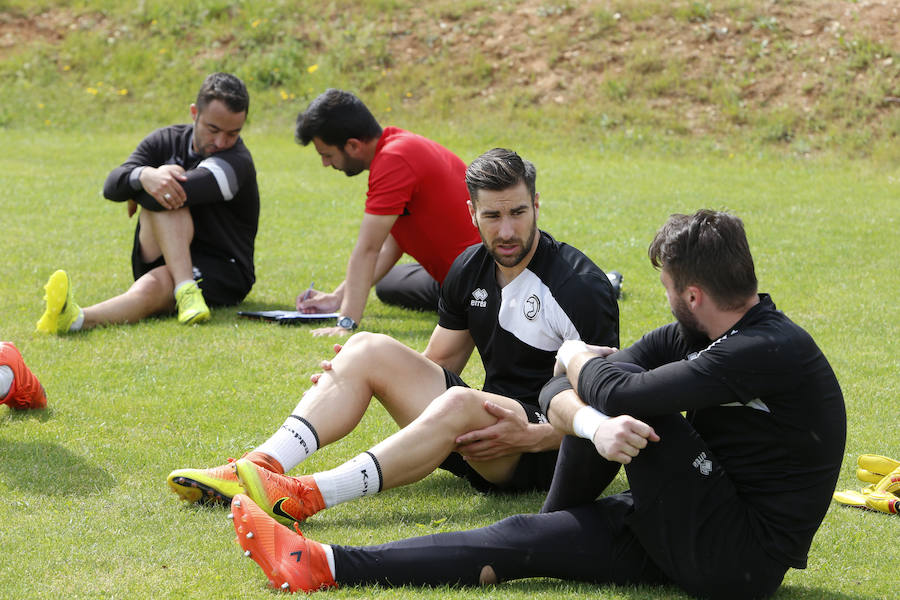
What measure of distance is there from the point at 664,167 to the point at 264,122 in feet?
25.4

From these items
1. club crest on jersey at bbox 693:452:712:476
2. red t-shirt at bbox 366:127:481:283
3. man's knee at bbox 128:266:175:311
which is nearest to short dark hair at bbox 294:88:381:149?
red t-shirt at bbox 366:127:481:283

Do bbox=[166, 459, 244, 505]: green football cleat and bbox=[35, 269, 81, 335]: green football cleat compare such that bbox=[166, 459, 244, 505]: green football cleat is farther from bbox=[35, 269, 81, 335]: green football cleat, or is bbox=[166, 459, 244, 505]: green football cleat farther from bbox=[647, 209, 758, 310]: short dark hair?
bbox=[35, 269, 81, 335]: green football cleat

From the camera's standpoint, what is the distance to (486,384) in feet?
17.5

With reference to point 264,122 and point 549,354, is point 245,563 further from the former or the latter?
point 264,122

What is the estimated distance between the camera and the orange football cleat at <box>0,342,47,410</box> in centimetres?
600

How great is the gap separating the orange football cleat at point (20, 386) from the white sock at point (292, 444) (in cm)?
204

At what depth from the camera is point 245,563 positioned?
4.31m

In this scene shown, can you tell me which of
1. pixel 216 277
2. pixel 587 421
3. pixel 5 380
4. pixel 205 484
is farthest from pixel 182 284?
pixel 587 421

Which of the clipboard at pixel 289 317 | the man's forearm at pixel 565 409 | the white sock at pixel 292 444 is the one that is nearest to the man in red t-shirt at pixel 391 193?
the clipboard at pixel 289 317

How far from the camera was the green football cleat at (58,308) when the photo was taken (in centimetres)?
784

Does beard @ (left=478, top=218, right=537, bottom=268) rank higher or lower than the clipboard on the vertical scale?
higher

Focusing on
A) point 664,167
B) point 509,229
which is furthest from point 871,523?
point 664,167

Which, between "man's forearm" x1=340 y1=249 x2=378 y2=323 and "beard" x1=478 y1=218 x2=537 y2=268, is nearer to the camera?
"beard" x1=478 y1=218 x2=537 y2=268

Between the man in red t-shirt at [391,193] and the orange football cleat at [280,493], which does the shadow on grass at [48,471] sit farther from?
the man in red t-shirt at [391,193]
